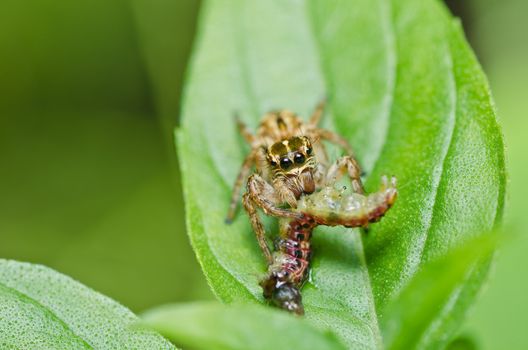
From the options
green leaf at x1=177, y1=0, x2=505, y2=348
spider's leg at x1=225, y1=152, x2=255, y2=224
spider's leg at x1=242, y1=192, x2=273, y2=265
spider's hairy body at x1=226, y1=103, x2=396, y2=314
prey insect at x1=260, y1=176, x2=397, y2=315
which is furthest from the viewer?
spider's leg at x1=225, y1=152, x2=255, y2=224

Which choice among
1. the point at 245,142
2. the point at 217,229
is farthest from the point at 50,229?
the point at 217,229

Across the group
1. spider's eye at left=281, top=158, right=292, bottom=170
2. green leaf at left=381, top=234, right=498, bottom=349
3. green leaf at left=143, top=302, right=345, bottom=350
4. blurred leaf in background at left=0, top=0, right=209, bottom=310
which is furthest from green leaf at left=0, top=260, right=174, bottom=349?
blurred leaf in background at left=0, top=0, right=209, bottom=310

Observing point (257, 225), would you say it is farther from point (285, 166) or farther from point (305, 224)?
point (285, 166)

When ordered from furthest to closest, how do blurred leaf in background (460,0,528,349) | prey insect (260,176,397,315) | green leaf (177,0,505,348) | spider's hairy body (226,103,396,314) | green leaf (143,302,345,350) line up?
blurred leaf in background (460,0,528,349), spider's hairy body (226,103,396,314), prey insect (260,176,397,315), green leaf (177,0,505,348), green leaf (143,302,345,350)

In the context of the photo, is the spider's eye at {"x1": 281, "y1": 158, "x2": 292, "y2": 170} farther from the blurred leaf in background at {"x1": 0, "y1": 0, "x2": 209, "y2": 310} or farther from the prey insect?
the blurred leaf in background at {"x1": 0, "y1": 0, "x2": 209, "y2": 310}

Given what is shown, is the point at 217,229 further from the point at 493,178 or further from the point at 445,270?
the point at 445,270

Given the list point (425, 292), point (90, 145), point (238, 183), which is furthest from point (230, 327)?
point (90, 145)

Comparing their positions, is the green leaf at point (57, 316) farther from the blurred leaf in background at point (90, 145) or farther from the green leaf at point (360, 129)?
the blurred leaf in background at point (90, 145)
